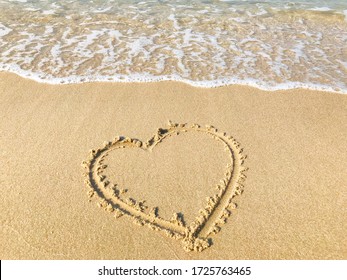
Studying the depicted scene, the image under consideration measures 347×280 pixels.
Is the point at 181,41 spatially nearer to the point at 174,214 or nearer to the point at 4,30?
the point at 4,30

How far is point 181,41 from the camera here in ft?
18.6

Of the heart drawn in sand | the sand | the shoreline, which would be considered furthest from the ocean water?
the heart drawn in sand

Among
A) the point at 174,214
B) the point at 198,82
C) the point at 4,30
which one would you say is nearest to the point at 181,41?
the point at 198,82

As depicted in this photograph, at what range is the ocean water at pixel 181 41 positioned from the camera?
15.2 feet

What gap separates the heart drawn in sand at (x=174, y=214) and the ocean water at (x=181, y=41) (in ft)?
4.35

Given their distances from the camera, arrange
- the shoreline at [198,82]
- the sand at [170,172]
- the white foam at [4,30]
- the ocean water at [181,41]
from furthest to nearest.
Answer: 1. the white foam at [4,30]
2. the ocean water at [181,41]
3. the shoreline at [198,82]
4. the sand at [170,172]

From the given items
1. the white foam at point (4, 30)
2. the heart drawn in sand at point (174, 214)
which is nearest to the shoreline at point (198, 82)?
the heart drawn in sand at point (174, 214)

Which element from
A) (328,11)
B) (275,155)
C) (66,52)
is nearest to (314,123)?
(275,155)

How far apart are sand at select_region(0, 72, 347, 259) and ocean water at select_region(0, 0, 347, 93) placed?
400 millimetres

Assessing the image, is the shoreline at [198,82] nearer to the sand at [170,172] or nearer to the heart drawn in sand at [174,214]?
the sand at [170,172]

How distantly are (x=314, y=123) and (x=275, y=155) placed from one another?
31.2 inches

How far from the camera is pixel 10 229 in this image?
8.63 feet

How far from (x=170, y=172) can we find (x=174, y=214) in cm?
52

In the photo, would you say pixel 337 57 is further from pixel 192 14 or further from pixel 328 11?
pixel 192 14
